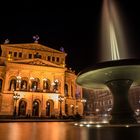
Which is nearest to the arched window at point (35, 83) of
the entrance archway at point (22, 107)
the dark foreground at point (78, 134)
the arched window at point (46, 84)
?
the arched window at point (46, 84)

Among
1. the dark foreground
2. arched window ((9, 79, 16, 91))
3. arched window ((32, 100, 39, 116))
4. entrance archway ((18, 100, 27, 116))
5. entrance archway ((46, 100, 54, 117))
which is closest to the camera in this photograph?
the dark foreground

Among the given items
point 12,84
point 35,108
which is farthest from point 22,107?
point 12,84

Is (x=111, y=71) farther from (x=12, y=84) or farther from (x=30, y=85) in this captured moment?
(x=12, y=84)

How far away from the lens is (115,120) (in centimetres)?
1115

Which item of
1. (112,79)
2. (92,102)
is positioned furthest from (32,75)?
(92,102)

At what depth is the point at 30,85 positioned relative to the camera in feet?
135

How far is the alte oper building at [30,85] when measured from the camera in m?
38.9

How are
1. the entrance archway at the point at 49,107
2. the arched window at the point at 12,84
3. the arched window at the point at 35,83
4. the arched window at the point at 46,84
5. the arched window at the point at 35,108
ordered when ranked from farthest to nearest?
the arched window at the point at 46,84 → the arched window at the point at 35,83 → the entrance archway at the point at 49,107 → the arched window at the point at 12,84 → the arched window at the point at 35,108

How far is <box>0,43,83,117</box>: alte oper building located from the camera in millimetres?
38875

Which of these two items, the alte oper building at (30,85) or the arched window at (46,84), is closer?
the alte oper building at (30,85)

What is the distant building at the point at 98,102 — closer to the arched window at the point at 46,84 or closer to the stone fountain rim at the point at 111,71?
the arched window at the point at 46,84

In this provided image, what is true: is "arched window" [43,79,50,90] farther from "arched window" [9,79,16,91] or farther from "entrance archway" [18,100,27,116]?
"arched window" [9,79,16,91]

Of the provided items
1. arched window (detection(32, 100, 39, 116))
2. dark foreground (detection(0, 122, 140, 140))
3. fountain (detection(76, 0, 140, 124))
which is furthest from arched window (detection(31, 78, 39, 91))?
dark foreground (detection(0, 122, 140, 140))

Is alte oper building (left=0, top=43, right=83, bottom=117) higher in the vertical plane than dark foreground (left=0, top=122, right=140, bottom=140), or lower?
higher
